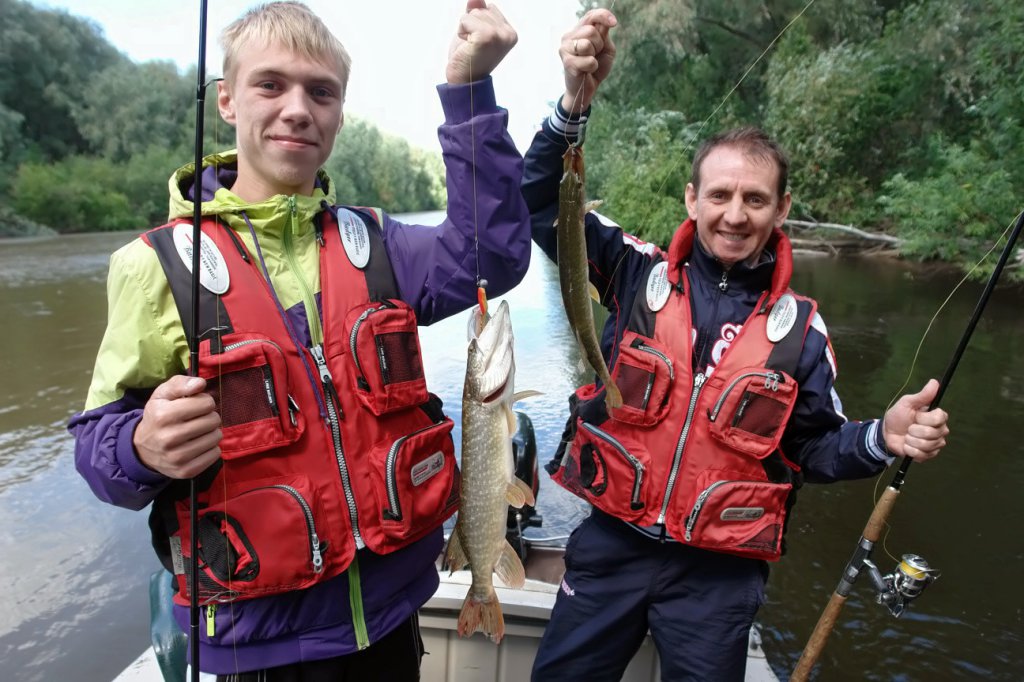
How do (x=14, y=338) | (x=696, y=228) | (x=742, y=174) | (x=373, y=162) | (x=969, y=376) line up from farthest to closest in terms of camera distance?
(x=373, y=162) < (x=14, y=338) < (x=969, y=376) < (x=696, y=228) < (x=742, y=174)

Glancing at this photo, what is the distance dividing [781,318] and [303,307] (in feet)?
5.35

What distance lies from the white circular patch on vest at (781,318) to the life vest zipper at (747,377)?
0.14 metres

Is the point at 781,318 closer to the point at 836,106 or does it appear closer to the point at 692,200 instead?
the point at 692,200

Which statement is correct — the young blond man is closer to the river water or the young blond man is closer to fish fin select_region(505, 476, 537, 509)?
fish fin select_region(505, 476, 537, 509)

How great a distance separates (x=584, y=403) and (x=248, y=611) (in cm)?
139

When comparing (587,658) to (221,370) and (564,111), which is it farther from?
(564,111)

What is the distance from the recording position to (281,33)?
66.5 inches

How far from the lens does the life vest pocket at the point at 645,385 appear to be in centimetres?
230

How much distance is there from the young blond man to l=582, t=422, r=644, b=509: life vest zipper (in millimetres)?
673

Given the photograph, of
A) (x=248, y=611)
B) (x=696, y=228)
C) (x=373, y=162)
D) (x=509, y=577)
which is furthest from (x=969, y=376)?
(x=373, y=162)

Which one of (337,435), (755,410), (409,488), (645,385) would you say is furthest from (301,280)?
(755,410)

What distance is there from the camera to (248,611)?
65.0 inches

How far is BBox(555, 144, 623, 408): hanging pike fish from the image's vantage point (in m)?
1.90

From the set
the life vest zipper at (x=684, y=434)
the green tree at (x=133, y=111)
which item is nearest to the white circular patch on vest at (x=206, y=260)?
the life vest zipper at (x=684, y=434)
